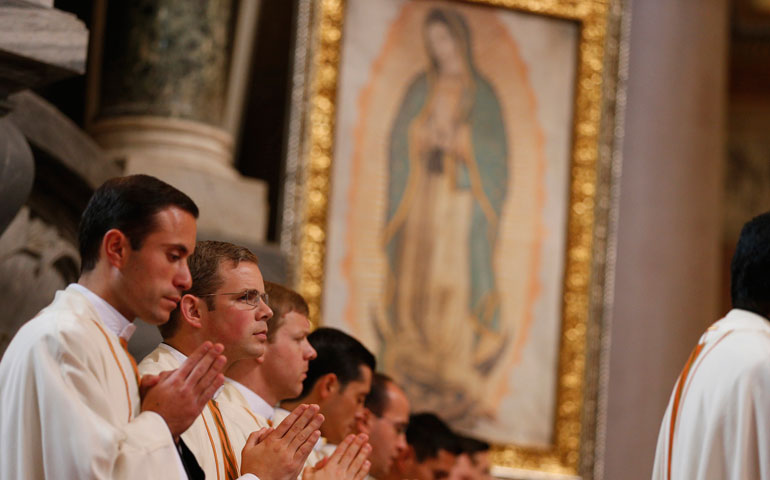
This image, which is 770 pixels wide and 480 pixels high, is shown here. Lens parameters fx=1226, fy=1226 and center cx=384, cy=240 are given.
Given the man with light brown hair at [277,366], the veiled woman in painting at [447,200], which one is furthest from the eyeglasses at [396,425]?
the veiled woman in painting at [447,200]

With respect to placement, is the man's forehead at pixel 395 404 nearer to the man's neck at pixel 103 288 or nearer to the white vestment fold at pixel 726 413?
the white vestment fold at pixel 726 413

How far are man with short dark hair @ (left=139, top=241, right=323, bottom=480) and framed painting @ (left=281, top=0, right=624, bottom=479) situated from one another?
164 inches

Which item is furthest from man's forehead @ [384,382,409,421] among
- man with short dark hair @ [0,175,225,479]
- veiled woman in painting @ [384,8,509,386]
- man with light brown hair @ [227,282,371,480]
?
veiled woman in painting @ [384,8,509,386]

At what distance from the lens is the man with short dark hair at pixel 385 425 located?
4.91m

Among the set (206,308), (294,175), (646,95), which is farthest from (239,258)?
(646,95)

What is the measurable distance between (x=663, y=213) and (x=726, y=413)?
203 inches

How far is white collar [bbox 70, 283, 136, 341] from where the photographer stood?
2840 mm

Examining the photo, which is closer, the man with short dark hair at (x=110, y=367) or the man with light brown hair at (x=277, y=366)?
the man with short dark hair at (x=110, y=367)

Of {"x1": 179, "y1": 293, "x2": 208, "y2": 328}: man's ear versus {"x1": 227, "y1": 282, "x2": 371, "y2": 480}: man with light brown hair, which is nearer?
{"x1": 179, "y1": 293, "x2": 208, "y2": 328}: man's ear

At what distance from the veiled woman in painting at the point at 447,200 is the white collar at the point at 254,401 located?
4.12 meters

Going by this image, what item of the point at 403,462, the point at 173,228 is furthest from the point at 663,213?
the point at 173,228

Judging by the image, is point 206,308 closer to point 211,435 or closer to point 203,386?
point 211,435

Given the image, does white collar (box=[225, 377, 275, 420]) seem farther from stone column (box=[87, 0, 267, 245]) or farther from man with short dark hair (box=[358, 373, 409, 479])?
stone column (box=[87, 0, 267, 245])

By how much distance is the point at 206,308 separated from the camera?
10.8 feet
